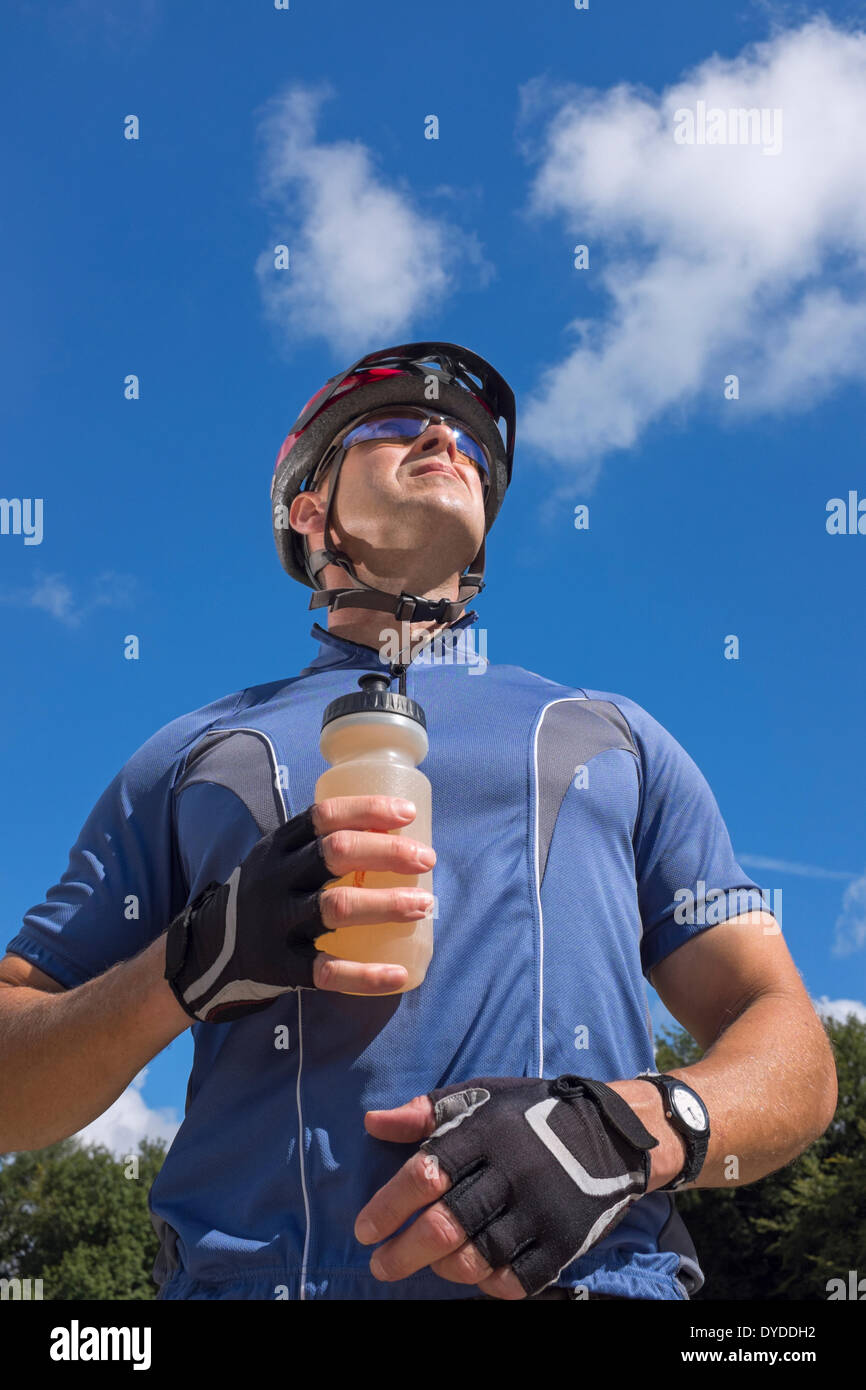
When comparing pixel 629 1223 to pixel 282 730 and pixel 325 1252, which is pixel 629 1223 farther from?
pixel 282 730

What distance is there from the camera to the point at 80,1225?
174 feet

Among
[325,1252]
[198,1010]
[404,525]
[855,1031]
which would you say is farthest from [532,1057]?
[855,1031]

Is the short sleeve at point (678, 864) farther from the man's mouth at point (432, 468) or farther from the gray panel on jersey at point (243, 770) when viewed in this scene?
the man's mouth at point (432, 468)

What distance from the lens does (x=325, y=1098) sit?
3.44 m

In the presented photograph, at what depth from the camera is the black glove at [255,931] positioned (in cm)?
311

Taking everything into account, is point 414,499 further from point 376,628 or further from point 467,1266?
point 467,1266

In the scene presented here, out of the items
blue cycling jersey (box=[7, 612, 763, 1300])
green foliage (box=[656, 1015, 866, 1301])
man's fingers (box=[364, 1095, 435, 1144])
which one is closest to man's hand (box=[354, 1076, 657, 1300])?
man's fingers (box=[364, 1095, 435, 1144])

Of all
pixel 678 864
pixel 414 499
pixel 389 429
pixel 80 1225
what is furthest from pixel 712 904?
pixel 80 1225

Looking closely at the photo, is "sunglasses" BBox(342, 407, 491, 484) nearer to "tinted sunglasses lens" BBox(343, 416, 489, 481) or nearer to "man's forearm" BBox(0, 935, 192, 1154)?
"tinted sunglasses lens" BBox(343, 416, 489, 481)

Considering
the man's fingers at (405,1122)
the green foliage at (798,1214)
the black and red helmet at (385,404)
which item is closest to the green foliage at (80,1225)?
the green foliage at (798,1214)

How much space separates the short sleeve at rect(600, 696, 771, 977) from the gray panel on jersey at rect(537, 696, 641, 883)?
5.4 inches

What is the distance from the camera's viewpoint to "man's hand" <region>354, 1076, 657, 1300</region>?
2.76 metres
